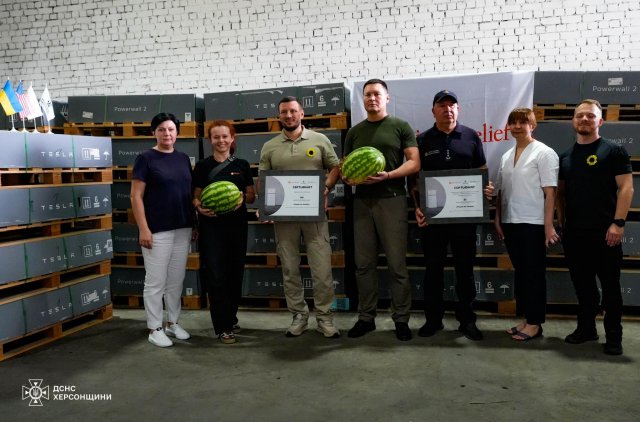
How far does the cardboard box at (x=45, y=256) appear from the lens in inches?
182

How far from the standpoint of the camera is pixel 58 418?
10.6 feet

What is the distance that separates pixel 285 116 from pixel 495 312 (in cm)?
327

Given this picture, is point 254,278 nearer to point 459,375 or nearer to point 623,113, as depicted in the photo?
point 459,375

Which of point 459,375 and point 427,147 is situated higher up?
point 427,147

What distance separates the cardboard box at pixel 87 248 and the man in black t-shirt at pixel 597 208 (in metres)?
4.85

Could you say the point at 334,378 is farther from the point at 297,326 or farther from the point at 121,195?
the point at 121,195

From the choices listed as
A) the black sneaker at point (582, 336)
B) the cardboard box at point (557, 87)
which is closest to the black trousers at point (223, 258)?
the black sneaker at point (582, 336)

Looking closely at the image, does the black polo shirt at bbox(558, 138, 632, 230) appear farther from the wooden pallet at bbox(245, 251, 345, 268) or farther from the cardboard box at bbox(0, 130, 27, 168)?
the cardboard box at bbox(0, 130, 27, 168)

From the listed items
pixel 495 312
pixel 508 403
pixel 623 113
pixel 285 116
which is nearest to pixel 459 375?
pixel 508 403

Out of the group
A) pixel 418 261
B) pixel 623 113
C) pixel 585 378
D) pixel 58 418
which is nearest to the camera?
pixel 58 418

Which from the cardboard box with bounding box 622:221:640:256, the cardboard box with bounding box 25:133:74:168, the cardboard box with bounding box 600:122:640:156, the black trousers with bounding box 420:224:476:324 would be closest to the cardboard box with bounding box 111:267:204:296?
the cardboard box with bounding box 25:133:74:168

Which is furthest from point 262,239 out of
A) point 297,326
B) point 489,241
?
point 489,241

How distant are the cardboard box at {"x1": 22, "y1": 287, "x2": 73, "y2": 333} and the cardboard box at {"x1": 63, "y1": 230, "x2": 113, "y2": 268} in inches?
13.5

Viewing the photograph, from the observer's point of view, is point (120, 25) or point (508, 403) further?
point (120, 25)
